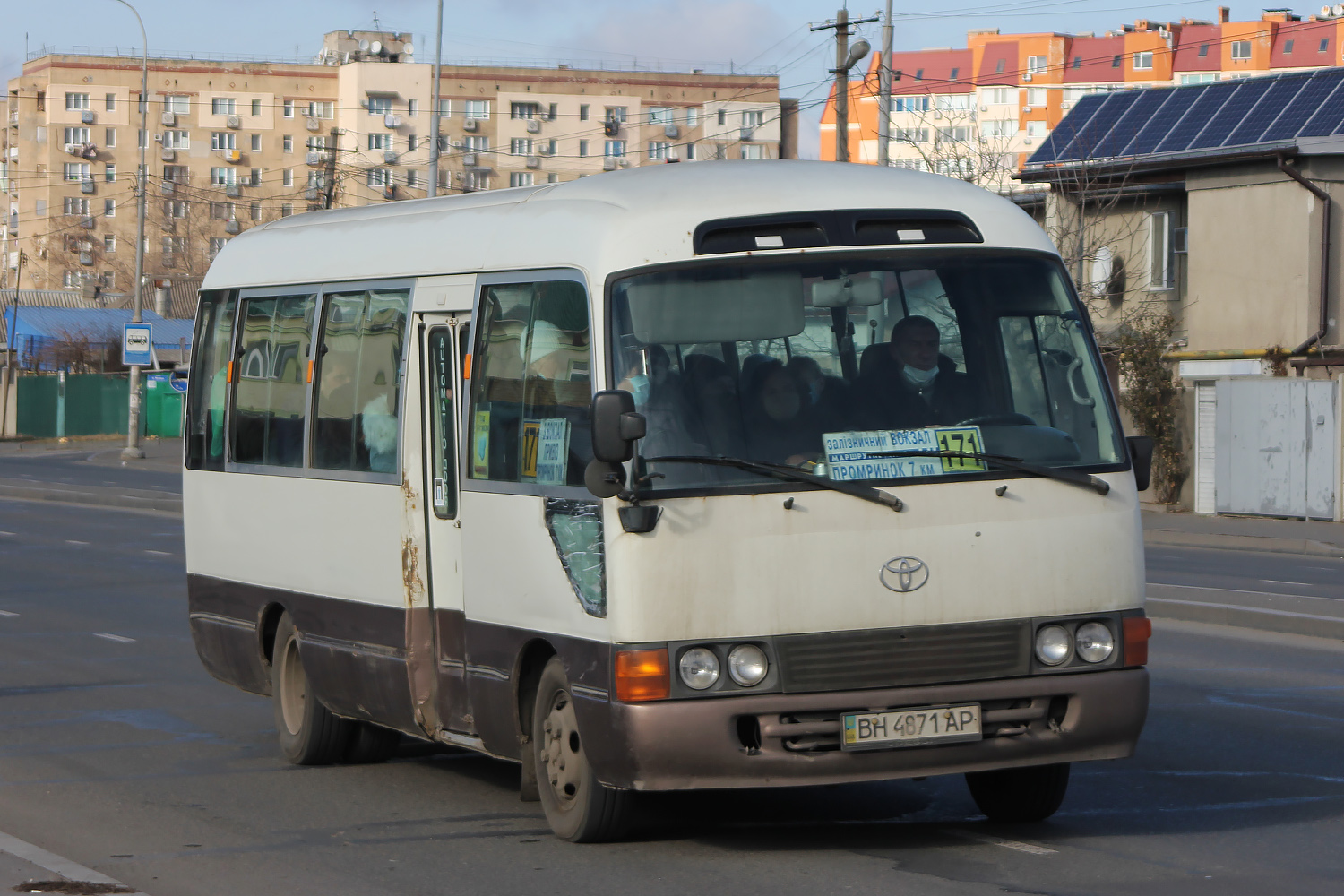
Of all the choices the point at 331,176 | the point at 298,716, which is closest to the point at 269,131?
the point at 331,176

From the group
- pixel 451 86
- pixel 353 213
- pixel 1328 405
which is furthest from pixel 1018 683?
pixel 451 86

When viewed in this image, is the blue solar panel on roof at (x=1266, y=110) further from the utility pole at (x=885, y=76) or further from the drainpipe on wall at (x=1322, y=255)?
the utility pole at (x=885, y=76)

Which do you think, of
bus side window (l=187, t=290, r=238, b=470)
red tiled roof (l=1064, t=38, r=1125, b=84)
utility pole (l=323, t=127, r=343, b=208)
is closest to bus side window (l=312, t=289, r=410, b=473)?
bus side window (l=187, t=290, r=238, b=470)

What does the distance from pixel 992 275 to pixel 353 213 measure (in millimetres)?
3501

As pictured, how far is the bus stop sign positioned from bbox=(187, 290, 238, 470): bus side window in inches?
1330

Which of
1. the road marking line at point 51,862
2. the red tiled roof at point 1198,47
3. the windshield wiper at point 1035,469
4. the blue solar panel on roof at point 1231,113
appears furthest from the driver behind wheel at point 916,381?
the red tiled roof at point 1198,47

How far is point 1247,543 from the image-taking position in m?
27.3

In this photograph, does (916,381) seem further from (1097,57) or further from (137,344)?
(1097,57)

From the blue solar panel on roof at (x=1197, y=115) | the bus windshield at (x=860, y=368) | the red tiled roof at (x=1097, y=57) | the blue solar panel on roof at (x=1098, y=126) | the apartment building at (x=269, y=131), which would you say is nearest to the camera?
the bus windshield at (x=860, y=368)

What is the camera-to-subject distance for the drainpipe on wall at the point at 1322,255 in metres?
32.5

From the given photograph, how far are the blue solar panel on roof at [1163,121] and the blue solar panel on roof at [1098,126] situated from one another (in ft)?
2.61

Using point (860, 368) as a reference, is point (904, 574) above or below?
→ below

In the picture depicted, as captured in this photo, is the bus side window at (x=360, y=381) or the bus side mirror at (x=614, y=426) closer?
the bus side mirror at (x=614, y=426)

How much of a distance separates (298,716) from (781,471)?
12.3 ft
